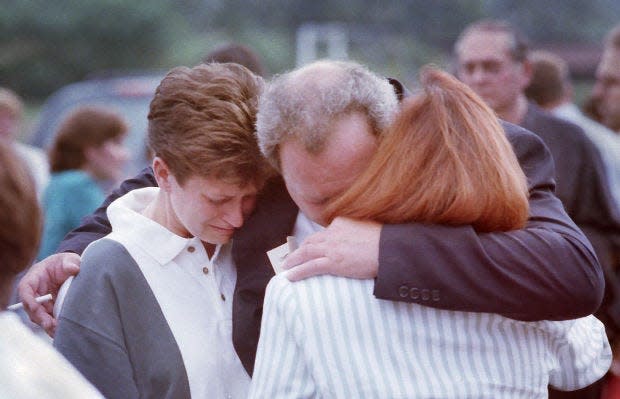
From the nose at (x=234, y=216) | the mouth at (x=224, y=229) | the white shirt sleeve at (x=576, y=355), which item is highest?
the nose at (x=234, y=216)

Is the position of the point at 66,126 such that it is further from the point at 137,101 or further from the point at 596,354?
the point at 596,354

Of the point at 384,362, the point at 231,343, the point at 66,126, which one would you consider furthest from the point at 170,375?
the point at 66,126

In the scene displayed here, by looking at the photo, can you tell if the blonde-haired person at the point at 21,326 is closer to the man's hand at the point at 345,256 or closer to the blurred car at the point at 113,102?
the man's hand at the point at 345,256

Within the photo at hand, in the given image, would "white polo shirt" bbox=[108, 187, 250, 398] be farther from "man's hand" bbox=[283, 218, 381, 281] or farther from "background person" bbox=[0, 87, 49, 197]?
"background person" bbox=[0, 87, 49, 197]

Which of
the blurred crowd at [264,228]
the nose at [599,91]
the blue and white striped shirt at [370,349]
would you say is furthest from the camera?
the nose at [599,91]

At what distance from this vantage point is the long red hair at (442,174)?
87.6 inches

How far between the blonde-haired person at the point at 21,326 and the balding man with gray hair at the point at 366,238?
0.53 m

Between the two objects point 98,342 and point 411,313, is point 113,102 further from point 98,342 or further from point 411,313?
point 411,313

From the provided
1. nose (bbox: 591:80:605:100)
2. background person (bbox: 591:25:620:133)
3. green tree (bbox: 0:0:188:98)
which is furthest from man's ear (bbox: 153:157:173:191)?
green tree (bbox: 0:0:188:98)

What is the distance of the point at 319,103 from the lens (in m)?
2.46

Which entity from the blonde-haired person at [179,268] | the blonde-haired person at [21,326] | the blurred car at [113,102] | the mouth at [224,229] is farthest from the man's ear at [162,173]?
the blurred car at [113,102]

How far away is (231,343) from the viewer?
107 inches

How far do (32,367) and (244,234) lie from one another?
0.94m

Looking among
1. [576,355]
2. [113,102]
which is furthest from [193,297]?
[113,102]
